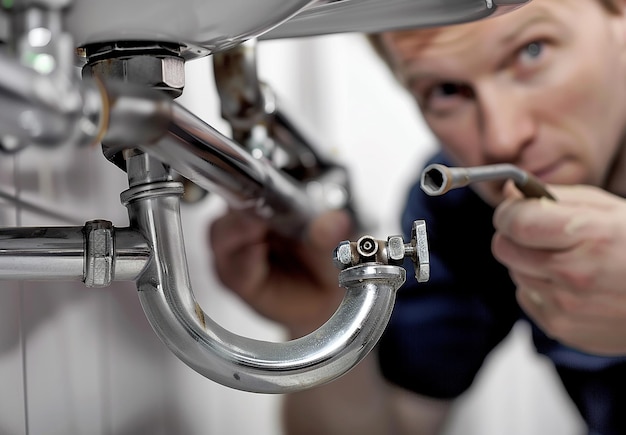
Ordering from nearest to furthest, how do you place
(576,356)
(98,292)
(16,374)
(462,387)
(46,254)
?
1. (46,254)
2. (16,374)
3. (98,292)
4. (576,356)
5. (462,387)

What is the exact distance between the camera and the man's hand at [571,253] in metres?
0.46

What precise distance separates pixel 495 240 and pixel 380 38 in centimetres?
23

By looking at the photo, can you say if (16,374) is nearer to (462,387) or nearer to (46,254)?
(46,254)

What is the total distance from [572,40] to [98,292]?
372 millimetres

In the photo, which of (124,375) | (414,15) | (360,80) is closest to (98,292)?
(124,375)

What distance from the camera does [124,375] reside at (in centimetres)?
58

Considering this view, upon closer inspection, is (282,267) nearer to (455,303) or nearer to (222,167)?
(455,303)

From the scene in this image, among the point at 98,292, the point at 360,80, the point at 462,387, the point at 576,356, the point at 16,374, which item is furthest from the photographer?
the point at 360,80

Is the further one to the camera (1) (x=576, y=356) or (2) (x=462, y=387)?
(2) (x=462, y=387)

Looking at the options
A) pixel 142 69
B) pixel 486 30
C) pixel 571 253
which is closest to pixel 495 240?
pixel 571 253

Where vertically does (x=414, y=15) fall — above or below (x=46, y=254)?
above

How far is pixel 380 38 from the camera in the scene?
0.66m

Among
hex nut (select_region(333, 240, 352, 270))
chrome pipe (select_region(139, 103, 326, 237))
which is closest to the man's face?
chrome pipe (select_region(139, 103, 326, 237))

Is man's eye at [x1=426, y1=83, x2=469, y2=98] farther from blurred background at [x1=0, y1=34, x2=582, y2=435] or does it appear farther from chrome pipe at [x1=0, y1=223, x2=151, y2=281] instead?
chrome pipe at [x1=0, y1=223, x2=151, y2=281]
